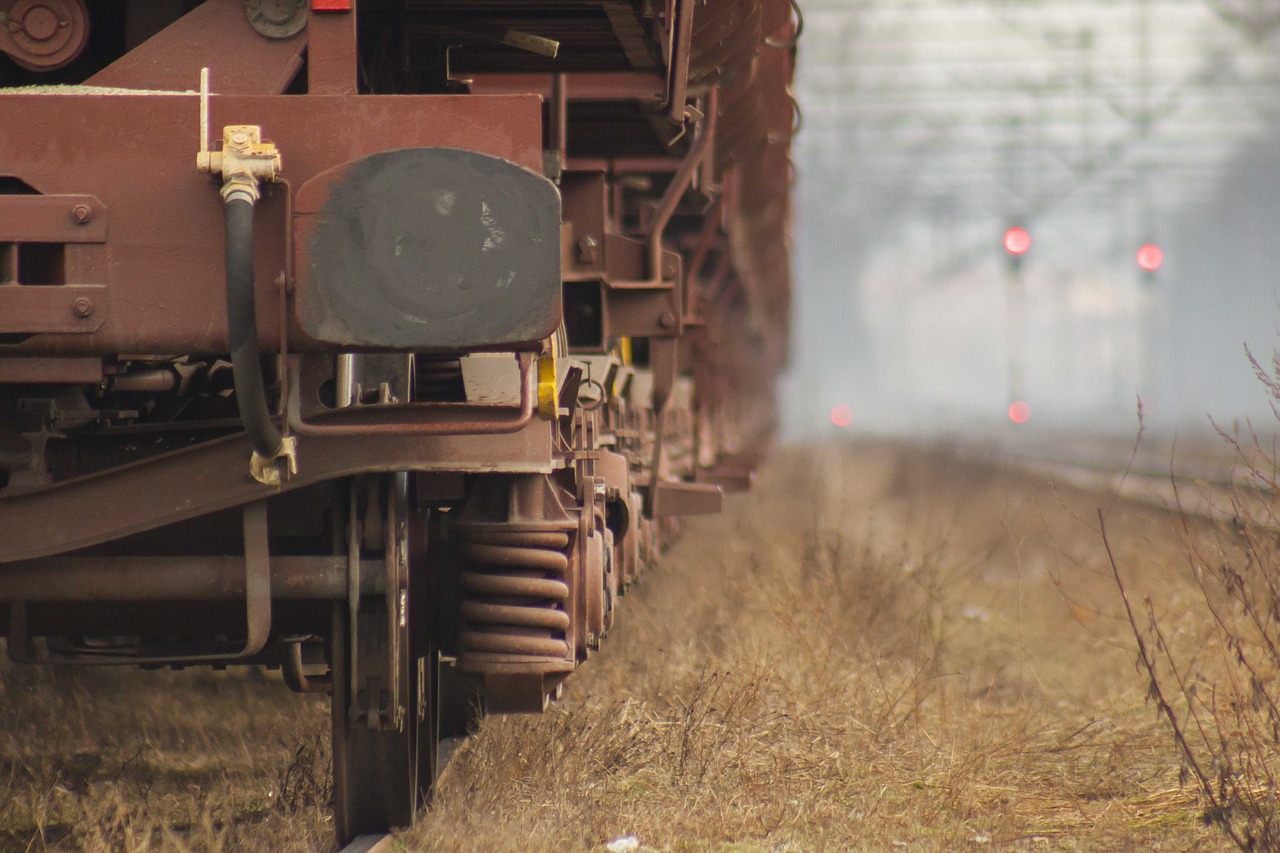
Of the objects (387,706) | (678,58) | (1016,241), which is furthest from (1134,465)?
(387,706)

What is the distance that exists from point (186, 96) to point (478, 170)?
687 mm

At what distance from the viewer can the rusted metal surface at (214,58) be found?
3.76m

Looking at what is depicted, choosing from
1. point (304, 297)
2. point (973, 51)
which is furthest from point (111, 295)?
point (973, 51)

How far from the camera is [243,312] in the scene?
3.31 meters

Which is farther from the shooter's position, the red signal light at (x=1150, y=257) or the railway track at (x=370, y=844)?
the red signal light at (x=1150, y=257)

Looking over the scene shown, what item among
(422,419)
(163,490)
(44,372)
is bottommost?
(163,490)

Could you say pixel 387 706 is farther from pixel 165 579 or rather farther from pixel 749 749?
pixel 749 749

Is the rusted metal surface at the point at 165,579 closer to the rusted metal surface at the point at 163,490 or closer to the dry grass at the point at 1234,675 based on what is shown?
the rusted metal surface at the point at 163,490

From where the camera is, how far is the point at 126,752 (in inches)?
257

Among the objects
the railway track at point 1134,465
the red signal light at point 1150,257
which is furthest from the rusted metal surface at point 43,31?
the red signal light at point 1150,257

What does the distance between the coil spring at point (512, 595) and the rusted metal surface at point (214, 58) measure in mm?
1294

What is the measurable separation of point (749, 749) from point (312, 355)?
271 centimetres

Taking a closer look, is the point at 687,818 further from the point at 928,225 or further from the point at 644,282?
the point at 928,225

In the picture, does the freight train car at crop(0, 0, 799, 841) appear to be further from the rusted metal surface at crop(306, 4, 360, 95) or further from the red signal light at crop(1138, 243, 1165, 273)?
the red signal light at crop(1138, 243, 1165, 273)
